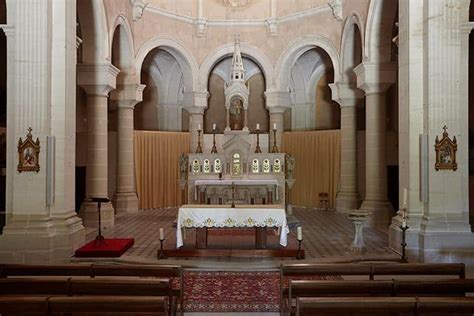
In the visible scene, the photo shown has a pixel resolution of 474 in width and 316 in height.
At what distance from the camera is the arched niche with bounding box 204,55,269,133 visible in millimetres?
20781

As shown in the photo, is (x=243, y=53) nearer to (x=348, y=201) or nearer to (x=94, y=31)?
(x=348, y=201)

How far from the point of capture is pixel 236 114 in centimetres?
1812

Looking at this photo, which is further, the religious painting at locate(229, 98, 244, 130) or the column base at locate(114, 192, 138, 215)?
the religious painting at locate(229, 98, 244, 130)

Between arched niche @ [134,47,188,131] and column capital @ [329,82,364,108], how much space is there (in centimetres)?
660

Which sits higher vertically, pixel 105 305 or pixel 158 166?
pixel 158 166

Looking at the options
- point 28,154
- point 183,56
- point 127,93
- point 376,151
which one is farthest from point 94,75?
point 376,151

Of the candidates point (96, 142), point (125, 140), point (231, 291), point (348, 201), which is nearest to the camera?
point (231, 291)

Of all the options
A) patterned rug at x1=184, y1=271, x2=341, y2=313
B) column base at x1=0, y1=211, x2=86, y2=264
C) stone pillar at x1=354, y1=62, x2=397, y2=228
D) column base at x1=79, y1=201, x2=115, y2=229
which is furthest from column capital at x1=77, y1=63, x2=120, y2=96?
stone pillar at x1=354, y1=62, x2=397, y2=228

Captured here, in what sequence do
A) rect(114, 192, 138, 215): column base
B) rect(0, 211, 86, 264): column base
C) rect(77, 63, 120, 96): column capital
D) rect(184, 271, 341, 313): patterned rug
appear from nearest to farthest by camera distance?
rect(184, 271, 341, 313): patterned rug, rect(0, 211, 86, 264): column base, rect(77, 63, 120, 96): column capital, rect(114, 192, 138, 215): column base

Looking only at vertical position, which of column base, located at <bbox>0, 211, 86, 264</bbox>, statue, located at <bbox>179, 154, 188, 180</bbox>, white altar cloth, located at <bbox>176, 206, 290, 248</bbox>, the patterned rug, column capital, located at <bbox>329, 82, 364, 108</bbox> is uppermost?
column capital, located at <bbox>329, 82, 364, 108</bbox>

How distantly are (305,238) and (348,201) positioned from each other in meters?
5.07

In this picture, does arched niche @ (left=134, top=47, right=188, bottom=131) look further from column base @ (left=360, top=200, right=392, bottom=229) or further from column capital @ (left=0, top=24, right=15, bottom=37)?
column capital @ (left=0, top=24, right=15, bottom=37)

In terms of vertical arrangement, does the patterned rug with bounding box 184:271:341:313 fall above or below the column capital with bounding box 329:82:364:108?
below

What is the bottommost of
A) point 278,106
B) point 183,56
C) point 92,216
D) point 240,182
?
point 92,216
